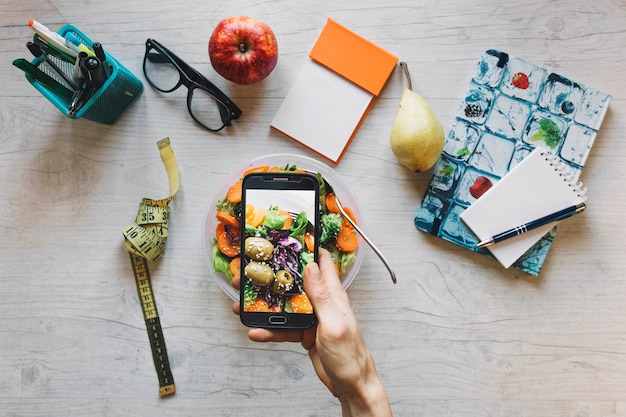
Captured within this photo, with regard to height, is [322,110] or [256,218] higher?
[322,110]

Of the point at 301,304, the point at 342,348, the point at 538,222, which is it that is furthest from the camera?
the point at 538,222

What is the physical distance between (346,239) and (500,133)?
15.0 inches

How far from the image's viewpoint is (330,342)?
0.78 meters

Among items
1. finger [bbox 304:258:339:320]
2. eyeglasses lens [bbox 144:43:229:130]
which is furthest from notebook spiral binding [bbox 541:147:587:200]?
eyeglasses lens [bbox 144:43:229:130]

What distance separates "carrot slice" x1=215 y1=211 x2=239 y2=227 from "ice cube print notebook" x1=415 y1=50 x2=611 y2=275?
0.36 meters

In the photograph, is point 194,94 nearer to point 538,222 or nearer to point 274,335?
point 274,335

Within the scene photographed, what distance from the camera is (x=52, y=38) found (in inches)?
36.5

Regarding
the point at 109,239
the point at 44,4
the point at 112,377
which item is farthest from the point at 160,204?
the point at 44,4

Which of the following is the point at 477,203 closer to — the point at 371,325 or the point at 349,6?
the point at 371,325

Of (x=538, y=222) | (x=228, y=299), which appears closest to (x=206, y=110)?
(x=228, y=299)

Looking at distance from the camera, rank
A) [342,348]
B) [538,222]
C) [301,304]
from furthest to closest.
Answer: [538,222]
[301,304]
[342,348]

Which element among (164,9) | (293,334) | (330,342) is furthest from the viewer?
(164,9)

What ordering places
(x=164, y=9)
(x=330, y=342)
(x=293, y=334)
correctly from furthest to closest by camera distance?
(x=164, y=9) → (x=293, y=334) → (x=330, y=342)

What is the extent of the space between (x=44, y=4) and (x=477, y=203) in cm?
97
